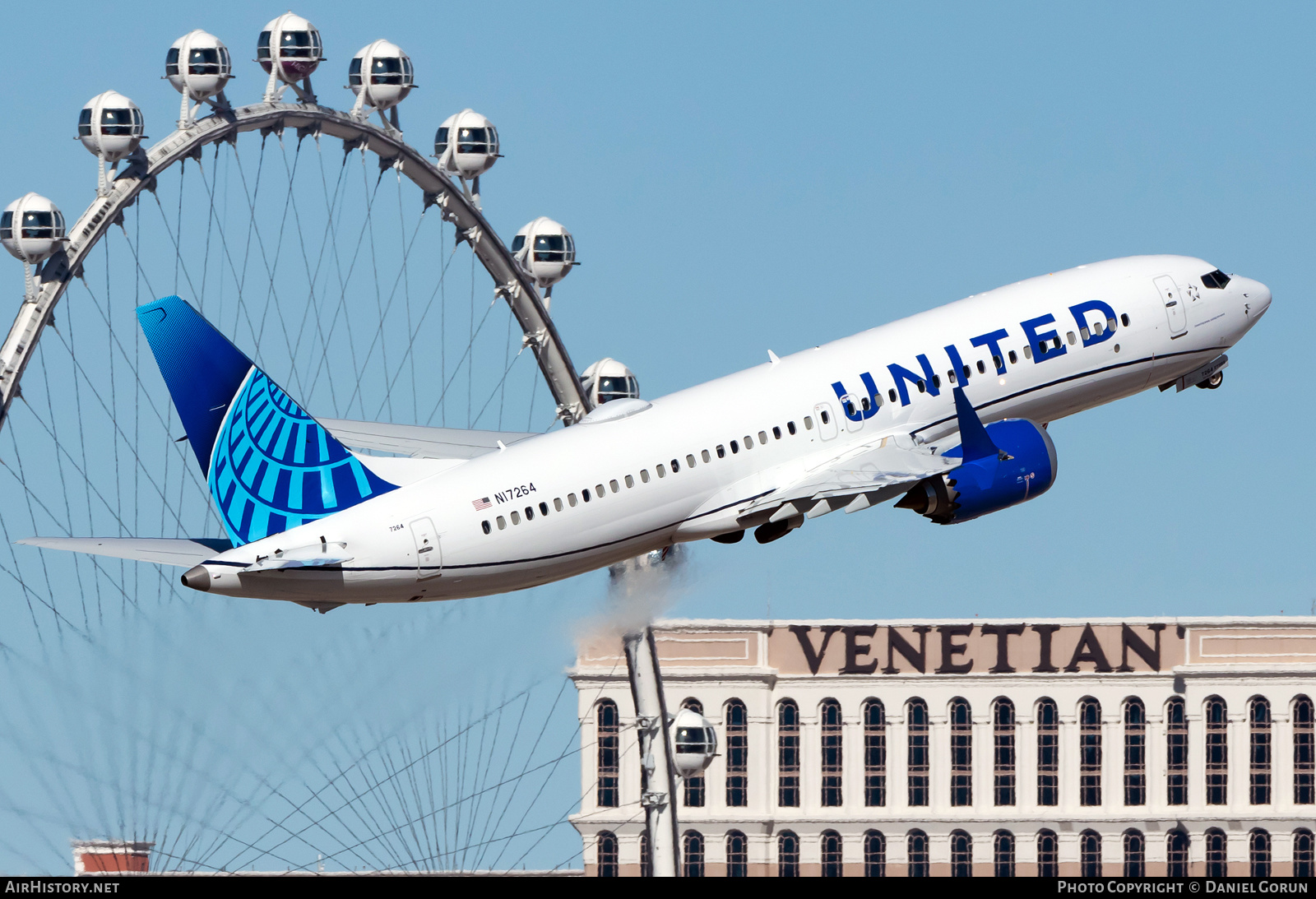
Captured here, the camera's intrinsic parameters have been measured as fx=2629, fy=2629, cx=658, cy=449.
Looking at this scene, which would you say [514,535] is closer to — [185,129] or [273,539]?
[273,539]

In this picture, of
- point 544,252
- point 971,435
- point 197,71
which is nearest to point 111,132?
point 197,71

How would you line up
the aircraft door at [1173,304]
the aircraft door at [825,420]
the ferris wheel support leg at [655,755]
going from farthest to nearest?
the ferris wheel support leg at [655,755] < the aircraft door at [1173,304] < the aircraft door at [825,420]

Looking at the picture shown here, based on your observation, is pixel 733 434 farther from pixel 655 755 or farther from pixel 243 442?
pixel 655 755

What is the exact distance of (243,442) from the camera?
222 feet

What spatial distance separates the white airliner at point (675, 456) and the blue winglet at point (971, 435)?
0.07 metres

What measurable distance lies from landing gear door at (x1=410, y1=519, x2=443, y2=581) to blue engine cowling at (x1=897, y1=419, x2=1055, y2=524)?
14459 millimetres

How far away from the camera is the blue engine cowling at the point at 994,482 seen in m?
72.6

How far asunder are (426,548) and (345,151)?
124 ft

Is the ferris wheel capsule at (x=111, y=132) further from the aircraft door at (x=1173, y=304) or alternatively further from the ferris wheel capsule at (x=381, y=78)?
the aircraft door at (x=1173, y=304)

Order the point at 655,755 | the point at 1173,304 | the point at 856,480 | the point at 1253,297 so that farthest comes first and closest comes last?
1. the point at 655,755
2. the point at 1253,297
3. the point at 1173,304
4. the point at 856,480

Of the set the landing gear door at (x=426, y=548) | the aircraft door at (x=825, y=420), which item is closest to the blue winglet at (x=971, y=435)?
the aircraft door at (x=825, y=420)

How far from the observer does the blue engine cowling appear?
238 ft

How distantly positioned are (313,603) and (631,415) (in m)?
10.0
